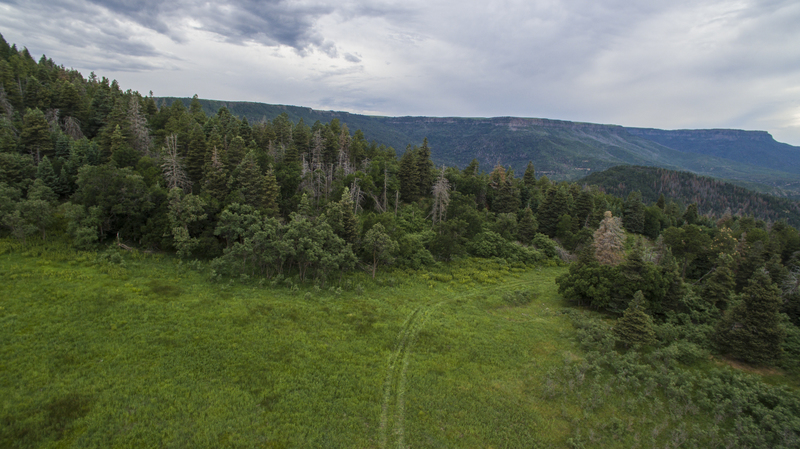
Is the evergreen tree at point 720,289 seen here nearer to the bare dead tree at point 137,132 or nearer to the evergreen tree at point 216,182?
the evergreen tree at point 216,182

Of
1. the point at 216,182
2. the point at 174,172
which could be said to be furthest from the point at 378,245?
the point at 174,172

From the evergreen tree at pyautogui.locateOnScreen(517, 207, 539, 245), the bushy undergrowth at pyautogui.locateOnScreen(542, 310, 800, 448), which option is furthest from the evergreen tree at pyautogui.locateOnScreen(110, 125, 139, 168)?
the evergreen tree at pyautogui.locateOnScreen(517, 207, 539, 245)

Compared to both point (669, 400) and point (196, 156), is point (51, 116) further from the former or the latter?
point (669, 400)

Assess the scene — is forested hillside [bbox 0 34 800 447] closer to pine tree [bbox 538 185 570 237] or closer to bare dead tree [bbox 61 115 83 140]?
bare dead tree [bbox 61 115 83 140]

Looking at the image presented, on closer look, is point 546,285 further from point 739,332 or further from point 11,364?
point 11,364

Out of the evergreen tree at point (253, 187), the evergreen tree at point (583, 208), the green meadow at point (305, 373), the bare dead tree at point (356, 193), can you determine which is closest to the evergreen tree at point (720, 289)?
the green meadow at point (305, 373)

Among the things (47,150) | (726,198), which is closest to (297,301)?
(47,150)
